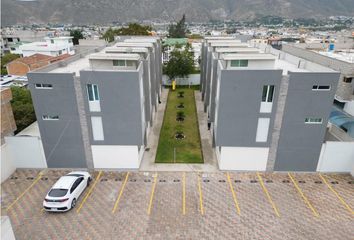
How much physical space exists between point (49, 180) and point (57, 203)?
13.2 feet

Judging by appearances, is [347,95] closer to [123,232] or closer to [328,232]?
[328,232]

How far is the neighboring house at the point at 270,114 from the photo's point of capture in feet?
51.2

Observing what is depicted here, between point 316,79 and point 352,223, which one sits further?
point 316,79

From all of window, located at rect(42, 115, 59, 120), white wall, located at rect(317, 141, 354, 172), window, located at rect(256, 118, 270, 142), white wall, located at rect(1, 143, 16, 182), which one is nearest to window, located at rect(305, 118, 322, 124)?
white wall, located at rect(317, 141, 354, 172)

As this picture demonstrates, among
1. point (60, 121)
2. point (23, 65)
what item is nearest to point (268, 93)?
point (60, 121)

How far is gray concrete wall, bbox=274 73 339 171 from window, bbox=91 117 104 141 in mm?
13116

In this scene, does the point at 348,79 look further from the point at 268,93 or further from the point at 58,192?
the point at 58,192

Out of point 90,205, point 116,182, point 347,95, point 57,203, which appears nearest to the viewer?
point 57,203

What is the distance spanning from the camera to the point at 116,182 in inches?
676

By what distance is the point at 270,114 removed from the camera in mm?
16547

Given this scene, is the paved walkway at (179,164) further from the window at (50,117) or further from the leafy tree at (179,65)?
the leafy tree at (179,65)

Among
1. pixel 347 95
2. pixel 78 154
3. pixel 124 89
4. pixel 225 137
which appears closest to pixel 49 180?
pixel 78 154

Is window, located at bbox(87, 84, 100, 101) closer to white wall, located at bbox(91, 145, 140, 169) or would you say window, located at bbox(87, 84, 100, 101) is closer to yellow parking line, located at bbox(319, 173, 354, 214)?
white wall, located at bbox(91, 145, 140, 169)

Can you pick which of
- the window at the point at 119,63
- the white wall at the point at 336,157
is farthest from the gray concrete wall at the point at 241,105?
the window at the point at 119,63
